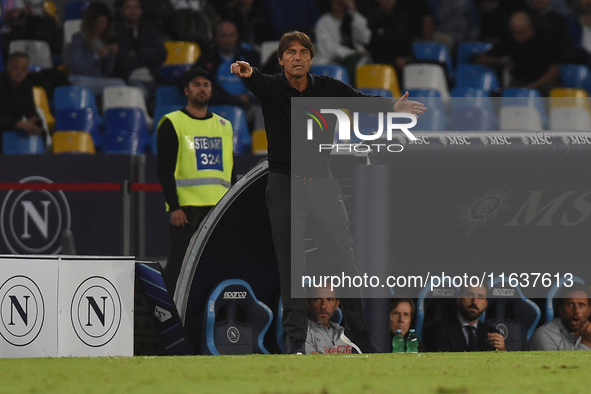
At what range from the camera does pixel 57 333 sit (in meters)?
4.60

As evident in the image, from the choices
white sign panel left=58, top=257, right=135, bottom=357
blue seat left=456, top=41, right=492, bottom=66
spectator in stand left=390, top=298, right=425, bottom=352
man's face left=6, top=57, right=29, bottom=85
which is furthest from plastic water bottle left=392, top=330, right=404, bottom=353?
blue seat left=456, top=41, right=492, bottom=66

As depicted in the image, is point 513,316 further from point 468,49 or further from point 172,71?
point 468,49

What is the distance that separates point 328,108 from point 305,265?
809mm

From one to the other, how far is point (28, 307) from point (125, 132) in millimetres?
4714

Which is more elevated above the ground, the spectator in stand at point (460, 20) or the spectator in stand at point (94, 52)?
the spectator in stand at point (460, 20)

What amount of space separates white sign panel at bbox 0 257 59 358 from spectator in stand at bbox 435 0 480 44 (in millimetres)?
7436

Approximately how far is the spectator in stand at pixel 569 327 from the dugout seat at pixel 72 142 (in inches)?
197

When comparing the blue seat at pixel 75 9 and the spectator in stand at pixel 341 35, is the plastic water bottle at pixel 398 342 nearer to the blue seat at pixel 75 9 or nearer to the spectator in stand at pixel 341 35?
the spectator in stand at pixel 341 35

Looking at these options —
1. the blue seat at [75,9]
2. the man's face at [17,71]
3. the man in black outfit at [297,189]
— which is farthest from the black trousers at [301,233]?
the blue seat at [75,9]

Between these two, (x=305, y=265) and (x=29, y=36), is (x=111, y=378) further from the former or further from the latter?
(x=29, y=36)

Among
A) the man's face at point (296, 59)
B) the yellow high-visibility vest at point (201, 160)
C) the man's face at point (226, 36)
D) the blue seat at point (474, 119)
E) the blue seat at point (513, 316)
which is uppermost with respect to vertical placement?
the man's face at point (226, 36)

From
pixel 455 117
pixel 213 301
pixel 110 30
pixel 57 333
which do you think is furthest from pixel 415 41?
pixel 57 333

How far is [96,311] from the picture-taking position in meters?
4.75

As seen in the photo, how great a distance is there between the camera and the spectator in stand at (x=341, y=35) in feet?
33.7
